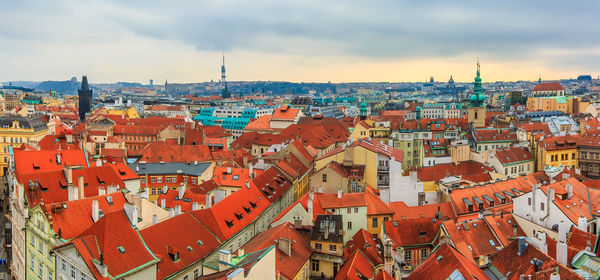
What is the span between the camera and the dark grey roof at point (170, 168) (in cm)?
8219

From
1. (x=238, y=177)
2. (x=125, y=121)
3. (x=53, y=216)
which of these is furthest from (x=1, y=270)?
(x=125, y=121)

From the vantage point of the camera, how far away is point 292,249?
4647cm

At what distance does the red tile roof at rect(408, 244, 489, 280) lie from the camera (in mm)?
36750

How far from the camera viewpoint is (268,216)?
67000 millimetres

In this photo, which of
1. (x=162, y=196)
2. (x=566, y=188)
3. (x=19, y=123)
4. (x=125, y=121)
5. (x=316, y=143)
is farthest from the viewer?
(x=125, y=121)

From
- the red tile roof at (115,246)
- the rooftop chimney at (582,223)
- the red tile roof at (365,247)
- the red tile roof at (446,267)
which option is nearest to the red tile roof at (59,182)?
the red tile roof at (115,246)

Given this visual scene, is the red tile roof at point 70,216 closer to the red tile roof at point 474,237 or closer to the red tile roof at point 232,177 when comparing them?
the red tile roof at point 232,177

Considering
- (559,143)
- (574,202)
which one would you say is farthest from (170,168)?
(559,143)

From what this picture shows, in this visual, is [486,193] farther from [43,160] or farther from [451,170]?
[43,160]

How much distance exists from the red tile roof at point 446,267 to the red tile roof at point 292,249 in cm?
991

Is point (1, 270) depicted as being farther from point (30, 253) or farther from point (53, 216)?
point (53, 216)

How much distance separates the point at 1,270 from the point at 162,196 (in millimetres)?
20547

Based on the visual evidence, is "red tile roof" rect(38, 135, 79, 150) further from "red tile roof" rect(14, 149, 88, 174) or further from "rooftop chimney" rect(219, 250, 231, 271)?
"rooftop chimney" rect(219, 250, 231, 271)

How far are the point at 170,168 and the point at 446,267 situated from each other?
56020mm
